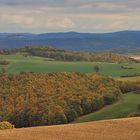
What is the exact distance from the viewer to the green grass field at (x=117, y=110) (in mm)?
97950

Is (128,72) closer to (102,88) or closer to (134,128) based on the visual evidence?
(102,88)

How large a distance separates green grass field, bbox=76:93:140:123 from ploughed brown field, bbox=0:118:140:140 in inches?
2032

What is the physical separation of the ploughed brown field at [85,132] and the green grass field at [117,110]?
169ft

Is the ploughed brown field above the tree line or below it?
above

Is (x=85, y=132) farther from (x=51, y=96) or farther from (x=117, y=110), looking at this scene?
(x=51, y=96)

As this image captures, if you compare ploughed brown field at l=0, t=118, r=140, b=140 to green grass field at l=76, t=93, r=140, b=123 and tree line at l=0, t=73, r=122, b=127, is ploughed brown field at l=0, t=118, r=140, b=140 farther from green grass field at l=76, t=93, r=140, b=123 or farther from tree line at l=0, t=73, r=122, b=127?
tree line at l=0, t=73, r=122, b=127

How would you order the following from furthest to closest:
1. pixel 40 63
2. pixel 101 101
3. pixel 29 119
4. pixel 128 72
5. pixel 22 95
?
pixel 40 63 < pixel 128 72 < pixel 22 95 < pixel 101 101 < pixel 29 119

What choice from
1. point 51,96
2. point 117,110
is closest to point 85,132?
point 117,110

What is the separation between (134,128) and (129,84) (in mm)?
86267

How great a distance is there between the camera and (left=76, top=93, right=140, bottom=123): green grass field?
97950 mm

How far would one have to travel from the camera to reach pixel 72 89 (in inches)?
4894

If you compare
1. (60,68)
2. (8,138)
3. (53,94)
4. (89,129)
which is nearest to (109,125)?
(89,129)

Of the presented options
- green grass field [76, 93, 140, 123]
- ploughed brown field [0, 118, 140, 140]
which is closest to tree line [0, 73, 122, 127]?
green grass field [76, 93, 140, 123]

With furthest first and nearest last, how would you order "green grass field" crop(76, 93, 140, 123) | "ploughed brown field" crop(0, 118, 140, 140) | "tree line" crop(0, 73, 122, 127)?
"tree line" crop(0, 73, 122, 127) < "green grass field" crop(76, 93, 140, 123) < "ploughed brown field" crop(0, 118, 140, 140)
